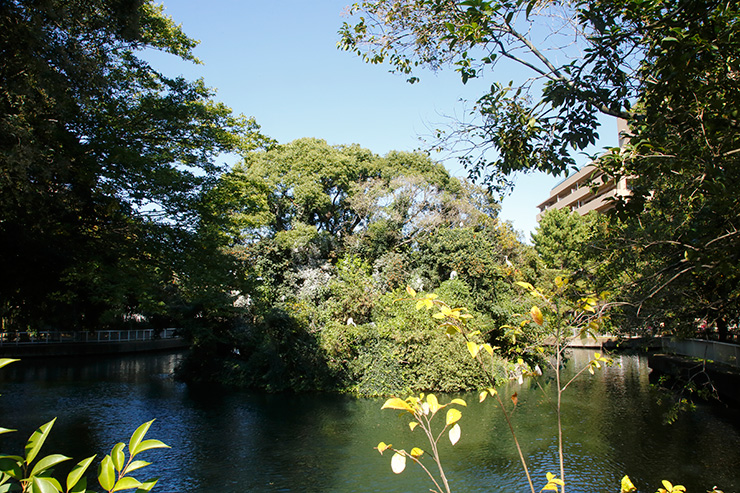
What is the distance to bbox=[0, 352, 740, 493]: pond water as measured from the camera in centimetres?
785

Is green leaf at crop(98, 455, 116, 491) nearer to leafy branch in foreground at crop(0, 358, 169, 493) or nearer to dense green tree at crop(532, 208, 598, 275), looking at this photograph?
leafy branch in foreground at crop(0, 358, 169, 493)

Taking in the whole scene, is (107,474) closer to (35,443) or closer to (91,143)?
(35,443)

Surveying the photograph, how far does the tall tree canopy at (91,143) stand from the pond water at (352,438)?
3.23m

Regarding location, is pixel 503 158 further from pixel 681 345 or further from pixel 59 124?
pixel 681 345

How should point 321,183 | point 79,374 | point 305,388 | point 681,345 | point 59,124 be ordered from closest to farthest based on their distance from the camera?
point 59,124 → point 305,388 → point 681,345 → point 79,374 → point 321,183

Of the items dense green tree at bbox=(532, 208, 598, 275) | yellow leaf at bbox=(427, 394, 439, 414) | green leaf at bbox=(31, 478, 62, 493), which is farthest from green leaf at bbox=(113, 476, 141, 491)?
dense green tree at bbox=(532, 208, 598, 275)

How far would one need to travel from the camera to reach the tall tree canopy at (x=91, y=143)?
678 centimetres

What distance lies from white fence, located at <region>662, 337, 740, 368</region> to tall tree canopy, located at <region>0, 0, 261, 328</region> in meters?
12.0

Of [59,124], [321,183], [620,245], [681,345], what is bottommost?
[681,345]

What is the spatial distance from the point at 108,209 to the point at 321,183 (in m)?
11.8

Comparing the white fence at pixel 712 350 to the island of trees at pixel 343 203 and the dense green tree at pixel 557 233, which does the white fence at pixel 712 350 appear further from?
the dense green tree at pixel 557 233

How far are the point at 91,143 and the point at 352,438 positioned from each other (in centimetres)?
805

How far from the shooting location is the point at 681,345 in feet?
56.8

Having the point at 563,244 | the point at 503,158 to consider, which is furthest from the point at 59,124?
the point at 563,244
